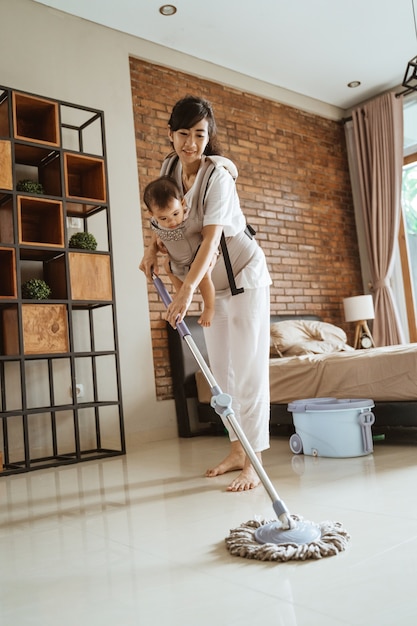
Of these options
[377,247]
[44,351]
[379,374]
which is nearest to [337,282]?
[377,247]

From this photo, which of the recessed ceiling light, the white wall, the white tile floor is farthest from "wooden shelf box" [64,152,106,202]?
the white tile floor

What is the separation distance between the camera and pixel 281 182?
5574mm

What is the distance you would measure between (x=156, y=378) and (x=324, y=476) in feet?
6.98

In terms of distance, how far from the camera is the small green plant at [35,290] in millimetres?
3404

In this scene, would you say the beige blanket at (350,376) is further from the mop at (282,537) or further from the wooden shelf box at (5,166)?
the wooden shelf box at (5,166)

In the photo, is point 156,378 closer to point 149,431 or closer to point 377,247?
point 149,431

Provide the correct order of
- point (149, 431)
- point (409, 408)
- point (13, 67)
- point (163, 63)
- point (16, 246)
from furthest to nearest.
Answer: point (163, 63), point (149, 431), point (13, 67), point (16, 246), point (409, 408)

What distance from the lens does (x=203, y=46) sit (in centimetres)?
484

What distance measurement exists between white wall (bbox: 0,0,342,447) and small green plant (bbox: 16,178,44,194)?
77cm

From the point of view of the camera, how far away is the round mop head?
1415 millimetres

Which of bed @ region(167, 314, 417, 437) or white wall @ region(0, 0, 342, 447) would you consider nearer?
bed @ region(167, 314, 417, 437)

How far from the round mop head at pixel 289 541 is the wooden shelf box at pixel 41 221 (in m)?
2.35

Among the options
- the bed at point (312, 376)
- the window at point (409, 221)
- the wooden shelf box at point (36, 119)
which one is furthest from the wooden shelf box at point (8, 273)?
the window at point (409, 221)

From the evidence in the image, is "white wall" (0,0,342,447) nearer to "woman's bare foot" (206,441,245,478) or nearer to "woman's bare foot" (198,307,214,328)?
"woman's bare foot" (206,441,245,478)
